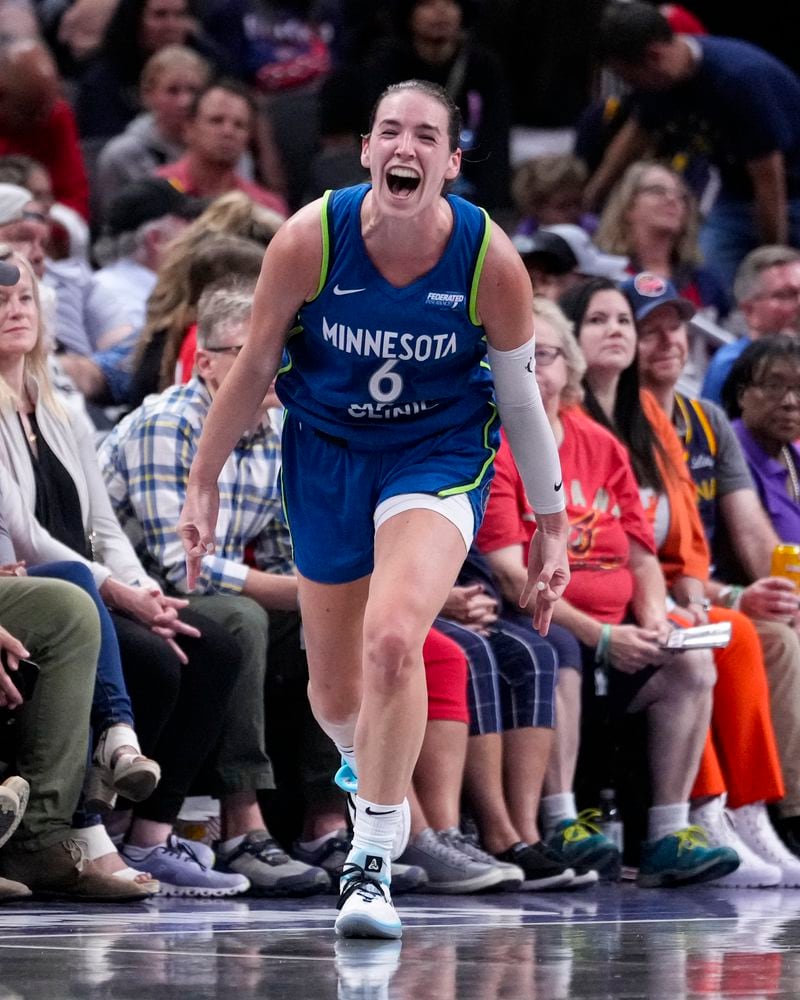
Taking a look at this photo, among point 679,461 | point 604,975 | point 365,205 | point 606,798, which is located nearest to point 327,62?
point 679,461

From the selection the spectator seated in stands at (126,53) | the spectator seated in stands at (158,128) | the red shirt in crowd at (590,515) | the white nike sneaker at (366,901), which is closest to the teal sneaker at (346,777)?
the white nike sneaker at (366,901)

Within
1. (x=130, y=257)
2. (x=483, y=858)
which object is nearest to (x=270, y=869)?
(x=483, y=858)

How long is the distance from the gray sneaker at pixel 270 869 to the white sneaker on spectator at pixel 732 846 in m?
1.44

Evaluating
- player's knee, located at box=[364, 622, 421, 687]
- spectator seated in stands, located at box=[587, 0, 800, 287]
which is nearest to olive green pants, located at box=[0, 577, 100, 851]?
player's knee, located at box=[364, 622, 421, 687]

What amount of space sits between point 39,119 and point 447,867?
4616mm

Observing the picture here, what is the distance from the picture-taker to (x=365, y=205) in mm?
4125

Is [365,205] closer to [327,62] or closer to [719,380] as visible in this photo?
[719,380]

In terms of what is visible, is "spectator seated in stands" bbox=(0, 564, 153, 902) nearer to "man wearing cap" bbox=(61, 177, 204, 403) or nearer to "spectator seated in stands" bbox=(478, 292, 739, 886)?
"spectator seated in stands" bbox=(478, 292, 739, 886)

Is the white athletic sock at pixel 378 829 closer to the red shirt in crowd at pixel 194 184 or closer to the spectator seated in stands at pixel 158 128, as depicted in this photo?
the red shirt in crowd at pixel 194 184

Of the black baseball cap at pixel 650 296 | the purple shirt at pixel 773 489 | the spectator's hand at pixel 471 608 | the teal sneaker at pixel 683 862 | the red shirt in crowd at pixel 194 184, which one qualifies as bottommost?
the teal sneaker at pixel 683 862

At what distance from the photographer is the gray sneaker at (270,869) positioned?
526 centimetres

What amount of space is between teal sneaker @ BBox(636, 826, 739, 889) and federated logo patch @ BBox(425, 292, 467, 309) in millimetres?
2455

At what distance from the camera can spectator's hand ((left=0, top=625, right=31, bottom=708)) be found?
15.3 ft

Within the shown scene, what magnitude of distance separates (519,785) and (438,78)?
491 cm
